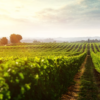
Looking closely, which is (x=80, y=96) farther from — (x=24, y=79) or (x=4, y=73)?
(x=4, y=73)

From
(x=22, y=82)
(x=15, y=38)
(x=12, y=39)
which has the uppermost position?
(x=15, y=38)

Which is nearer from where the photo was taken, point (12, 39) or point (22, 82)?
point (22, 82)

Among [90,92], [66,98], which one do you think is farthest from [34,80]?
[90,92]

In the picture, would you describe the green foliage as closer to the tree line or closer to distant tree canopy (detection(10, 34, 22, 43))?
the tree line

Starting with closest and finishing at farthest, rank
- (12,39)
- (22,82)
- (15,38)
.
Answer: (22,82), (12,39), (15,38)

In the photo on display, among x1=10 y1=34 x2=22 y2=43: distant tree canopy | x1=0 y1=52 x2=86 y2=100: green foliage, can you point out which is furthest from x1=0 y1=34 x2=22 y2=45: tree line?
x1=0 y1=52 x2=86 y2=100: green foliage

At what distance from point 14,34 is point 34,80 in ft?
531

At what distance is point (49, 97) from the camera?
24.7 feet

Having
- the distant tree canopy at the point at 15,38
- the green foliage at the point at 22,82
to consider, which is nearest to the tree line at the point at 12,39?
the distant tree canopy at the point at 15,38

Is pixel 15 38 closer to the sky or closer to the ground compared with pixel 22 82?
closer to the sky

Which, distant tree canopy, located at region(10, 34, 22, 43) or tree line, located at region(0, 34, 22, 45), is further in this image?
distant tree canopy, located at region(10, 34, 22, 43)

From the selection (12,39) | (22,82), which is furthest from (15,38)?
(22,82)

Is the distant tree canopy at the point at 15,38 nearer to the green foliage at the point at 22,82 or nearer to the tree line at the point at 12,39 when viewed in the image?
the tree line at the point at 12,39

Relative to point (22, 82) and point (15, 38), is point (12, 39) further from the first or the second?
point (22, 82)
